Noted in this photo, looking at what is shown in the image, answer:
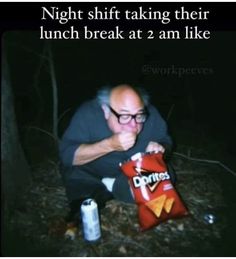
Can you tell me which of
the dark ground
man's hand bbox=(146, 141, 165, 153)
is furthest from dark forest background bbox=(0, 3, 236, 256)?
man's hand bbox=(146, 141, 165, 153)

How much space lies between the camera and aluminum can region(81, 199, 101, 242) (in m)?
2.32

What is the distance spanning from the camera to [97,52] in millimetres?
4613

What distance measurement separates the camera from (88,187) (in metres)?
2.77

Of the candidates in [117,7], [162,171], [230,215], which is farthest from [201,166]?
[117,7]

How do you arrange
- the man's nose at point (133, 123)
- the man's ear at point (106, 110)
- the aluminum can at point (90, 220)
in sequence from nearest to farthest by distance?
the aluminum can at point (90, 220) → the man's nose at point (133, 123) → the man's ear at point (106, 110)

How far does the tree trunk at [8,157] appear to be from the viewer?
8.59 ft

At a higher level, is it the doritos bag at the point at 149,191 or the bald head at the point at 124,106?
the bald head at the point at 124,106

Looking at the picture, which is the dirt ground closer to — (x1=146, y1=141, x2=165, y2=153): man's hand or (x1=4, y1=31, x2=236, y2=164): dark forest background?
(x1=146, y1=141, x2=165, y2=153): man's hand

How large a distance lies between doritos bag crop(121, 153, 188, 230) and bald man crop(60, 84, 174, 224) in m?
0.16

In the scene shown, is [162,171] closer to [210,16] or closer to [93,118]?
[93,118]

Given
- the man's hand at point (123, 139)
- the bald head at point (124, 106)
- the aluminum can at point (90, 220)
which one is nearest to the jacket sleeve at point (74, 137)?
the bald head at point (124, 106)

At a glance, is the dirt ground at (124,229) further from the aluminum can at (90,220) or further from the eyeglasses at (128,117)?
the eyeglasses at (128,117)

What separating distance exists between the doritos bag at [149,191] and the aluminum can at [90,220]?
356 millimetres

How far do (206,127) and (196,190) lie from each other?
4.80 ft
